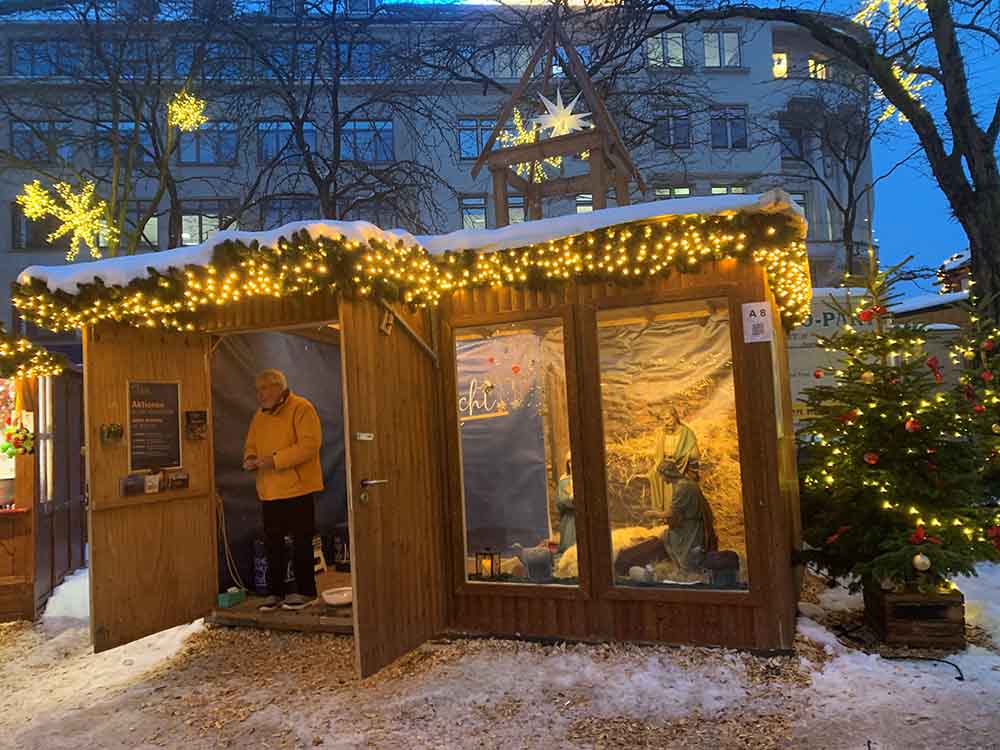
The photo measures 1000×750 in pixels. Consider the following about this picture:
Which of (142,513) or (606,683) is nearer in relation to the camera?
(606,683)

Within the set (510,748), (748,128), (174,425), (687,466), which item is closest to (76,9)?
(174,425)

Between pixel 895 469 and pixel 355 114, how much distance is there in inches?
701

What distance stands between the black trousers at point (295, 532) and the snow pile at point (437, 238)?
2216 mm

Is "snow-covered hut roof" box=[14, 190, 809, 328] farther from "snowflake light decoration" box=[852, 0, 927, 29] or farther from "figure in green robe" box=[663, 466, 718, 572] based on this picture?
"snowflake light decoration" box=[852, 0, 927, 29]

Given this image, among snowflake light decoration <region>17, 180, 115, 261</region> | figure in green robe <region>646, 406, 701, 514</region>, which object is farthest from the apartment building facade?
figure in green robe <region>646, 406, 701, 514</region>

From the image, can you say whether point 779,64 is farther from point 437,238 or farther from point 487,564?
point 487,564

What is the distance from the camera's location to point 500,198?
6.44 m

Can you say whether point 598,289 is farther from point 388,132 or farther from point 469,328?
point 388,132

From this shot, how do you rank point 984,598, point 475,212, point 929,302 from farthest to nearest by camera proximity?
point 475,212 → point 929,302 → point 984,598

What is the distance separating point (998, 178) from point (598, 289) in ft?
23.2

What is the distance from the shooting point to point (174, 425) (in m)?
6.14

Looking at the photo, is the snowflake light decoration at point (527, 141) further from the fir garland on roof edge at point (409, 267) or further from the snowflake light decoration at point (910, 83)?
the snowflake light decoration at point (910, 83)

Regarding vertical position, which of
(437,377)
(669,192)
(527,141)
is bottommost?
(437,377)

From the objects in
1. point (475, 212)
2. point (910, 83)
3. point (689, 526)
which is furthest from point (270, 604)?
point (475, 212)
